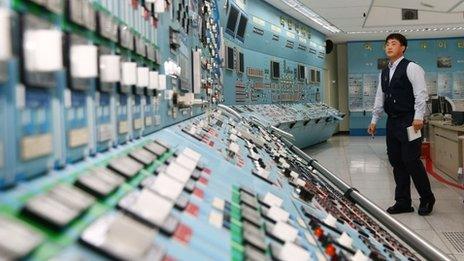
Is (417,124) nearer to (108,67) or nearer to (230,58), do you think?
(230,58)

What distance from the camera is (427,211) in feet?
13.8

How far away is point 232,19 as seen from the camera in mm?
6246

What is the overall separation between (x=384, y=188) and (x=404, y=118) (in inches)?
61.7

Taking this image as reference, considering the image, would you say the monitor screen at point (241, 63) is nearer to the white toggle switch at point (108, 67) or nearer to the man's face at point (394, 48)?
the man's face at point (394, 48)

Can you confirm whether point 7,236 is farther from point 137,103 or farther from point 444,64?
point 444,64

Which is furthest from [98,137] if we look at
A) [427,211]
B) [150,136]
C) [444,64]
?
[444,64]

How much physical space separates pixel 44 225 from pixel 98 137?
52 centimetres

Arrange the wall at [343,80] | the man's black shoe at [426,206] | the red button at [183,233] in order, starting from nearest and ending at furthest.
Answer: the red button at [183,233], the man's black shoe at [426,206], the wall at [343,80]

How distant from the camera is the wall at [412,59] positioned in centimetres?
1345

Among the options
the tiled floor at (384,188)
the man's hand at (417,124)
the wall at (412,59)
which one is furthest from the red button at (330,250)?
the wall at (412,59)

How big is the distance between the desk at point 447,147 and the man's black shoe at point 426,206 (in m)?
1.79

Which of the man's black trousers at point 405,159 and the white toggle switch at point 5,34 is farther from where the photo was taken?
the man's black trousers at point 405,159

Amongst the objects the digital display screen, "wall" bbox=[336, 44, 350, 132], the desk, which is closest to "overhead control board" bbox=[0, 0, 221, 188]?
the digital display screen

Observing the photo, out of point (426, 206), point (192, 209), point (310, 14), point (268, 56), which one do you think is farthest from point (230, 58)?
point (192, 209)
